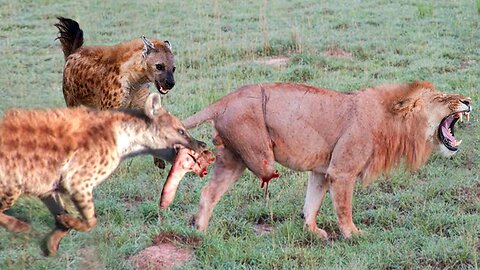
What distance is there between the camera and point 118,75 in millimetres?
6473

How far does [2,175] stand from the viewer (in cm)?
362

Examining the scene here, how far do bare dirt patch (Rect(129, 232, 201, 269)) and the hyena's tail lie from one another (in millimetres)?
2716

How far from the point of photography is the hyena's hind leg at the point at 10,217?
3.68 meters

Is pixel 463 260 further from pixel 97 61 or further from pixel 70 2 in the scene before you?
pixel 70 2

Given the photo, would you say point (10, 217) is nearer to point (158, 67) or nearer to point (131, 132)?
point (131, 132)

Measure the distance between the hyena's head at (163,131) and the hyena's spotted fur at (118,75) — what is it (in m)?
2.09

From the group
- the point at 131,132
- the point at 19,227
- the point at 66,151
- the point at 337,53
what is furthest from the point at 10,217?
the point at 337,53

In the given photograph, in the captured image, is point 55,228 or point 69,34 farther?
point 69,34

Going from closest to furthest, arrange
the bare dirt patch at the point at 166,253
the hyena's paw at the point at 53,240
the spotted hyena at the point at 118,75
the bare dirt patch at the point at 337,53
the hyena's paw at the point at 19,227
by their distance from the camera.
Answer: the hyena's paw at the point at 19,227
the hyena's paw at the point at 53,240
the bare dirt patch at the point at 166,253
the spotted hyena at the point at 118,75
the bare dirt patch at the point at 337,53

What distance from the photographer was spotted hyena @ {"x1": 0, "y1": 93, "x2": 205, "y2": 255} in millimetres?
3668

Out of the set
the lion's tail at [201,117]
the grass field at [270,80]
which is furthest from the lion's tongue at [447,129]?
the lion's tail at [201,117]

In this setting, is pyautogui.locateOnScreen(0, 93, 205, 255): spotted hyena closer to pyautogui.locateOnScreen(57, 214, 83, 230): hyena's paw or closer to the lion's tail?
pyautogui.locateOnScreen(57, 214, 83, 230): hyena's paw

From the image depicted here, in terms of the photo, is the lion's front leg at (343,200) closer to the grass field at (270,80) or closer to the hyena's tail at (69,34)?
the grass field at (270,80)

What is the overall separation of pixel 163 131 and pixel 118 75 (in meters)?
2.25
